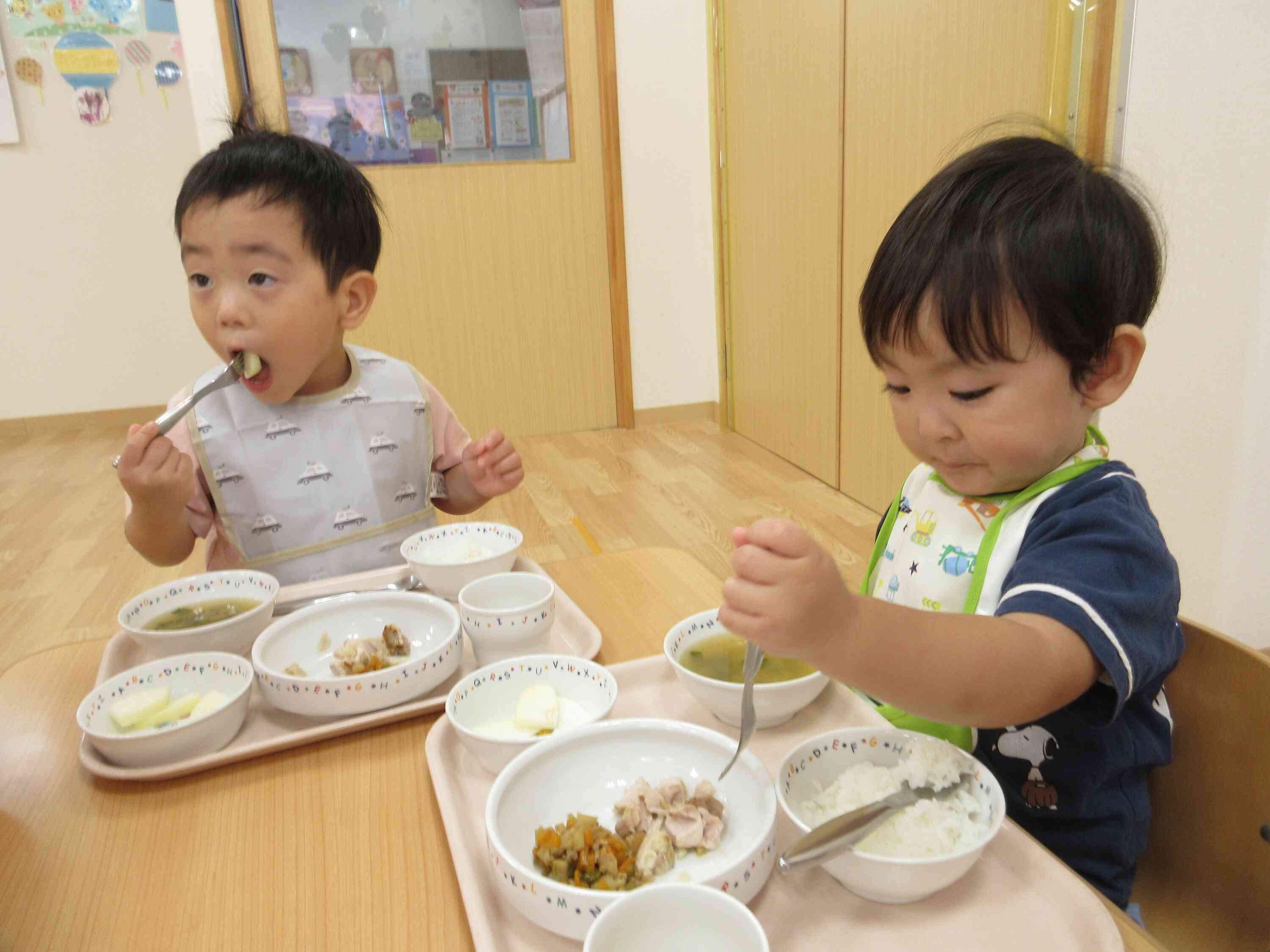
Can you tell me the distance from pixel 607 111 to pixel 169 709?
3.10 meters

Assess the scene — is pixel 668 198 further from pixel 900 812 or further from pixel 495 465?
pixel 900 812

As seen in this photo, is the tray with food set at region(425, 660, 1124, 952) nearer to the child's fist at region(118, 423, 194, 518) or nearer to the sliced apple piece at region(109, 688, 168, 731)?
the sliced apple piece at region(109, 688, 168, 731)

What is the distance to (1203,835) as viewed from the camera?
69 cm

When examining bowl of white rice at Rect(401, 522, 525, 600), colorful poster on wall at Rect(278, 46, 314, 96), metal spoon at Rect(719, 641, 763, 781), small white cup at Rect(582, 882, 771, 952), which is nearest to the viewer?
small white cup at Rect(582, 882, 771, 952)

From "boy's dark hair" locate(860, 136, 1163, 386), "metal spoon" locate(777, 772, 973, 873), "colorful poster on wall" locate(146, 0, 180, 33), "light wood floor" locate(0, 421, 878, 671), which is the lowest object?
"light wood floor" locate(0, 421, 878, 671)

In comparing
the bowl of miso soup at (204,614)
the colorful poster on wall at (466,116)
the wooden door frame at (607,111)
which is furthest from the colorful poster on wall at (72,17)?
the bowl of miso soup at (204,614)

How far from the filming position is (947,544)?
2.71 ft

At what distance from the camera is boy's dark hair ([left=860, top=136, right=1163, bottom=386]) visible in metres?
0.65

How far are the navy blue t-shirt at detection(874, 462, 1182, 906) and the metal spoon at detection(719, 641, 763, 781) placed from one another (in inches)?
7.5

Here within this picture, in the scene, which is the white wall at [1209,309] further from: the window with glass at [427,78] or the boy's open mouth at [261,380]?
the window with glass at [427,78]

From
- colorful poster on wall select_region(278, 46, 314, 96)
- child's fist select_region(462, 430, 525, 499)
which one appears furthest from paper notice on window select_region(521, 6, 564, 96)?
child's fist select_region(462, 430, 525, 499)

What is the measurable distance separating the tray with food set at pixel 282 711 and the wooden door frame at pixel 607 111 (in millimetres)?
2338

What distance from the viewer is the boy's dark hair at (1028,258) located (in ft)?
2.12

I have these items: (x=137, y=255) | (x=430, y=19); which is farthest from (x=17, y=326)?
(x=430, y=19)
